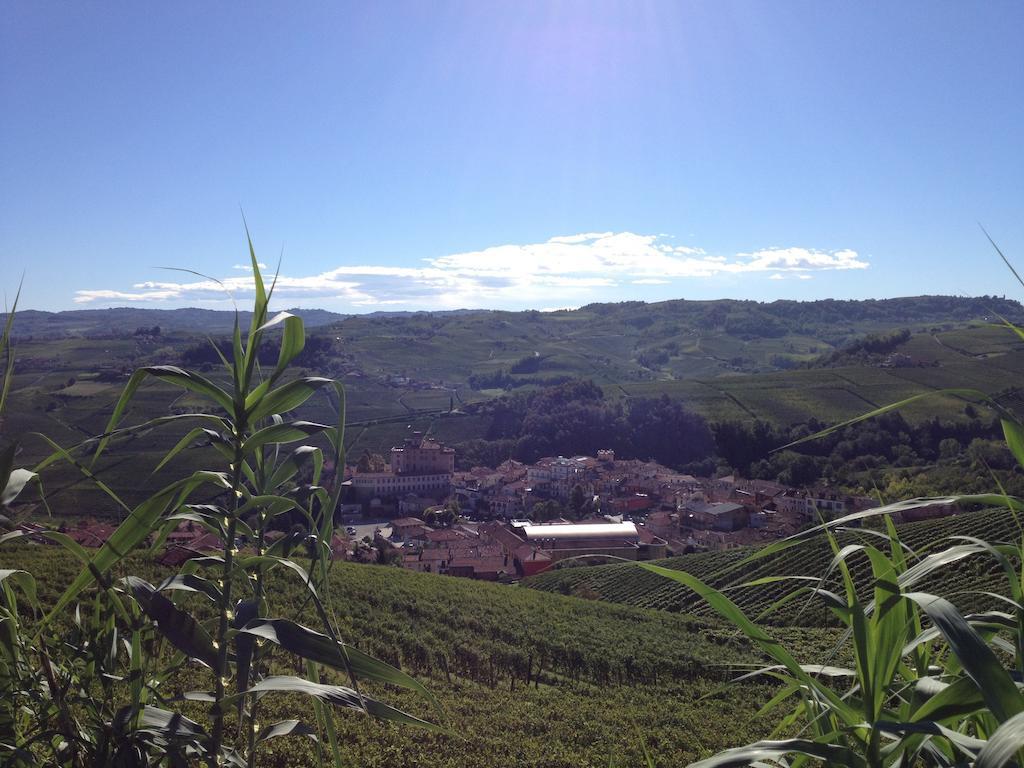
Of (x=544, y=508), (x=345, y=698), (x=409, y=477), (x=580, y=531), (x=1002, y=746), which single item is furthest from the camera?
(x=409, y=477)

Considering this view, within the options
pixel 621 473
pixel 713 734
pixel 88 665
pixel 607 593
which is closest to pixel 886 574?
pixel 88 665

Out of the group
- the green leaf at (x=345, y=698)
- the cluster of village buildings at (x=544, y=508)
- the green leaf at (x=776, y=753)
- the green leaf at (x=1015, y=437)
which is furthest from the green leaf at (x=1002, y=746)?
the cluster of village buildings at (x=544, y=508)

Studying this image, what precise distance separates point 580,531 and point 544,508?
728 centimetres

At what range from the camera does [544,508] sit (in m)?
39.8

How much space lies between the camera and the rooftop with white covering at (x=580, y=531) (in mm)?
31391

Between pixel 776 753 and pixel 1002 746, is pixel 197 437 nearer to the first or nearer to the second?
pixel 776 753

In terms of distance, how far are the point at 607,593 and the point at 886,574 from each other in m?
23.9

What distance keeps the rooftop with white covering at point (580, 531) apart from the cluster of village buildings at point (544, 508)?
0.06 meters

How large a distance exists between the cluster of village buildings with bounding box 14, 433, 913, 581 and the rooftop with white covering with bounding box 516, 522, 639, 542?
0.06 meters

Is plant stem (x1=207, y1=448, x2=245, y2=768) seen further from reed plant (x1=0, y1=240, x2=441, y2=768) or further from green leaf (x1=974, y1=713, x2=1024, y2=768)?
green leaf (x1=974, y1=713, x2=1024, y2=768)

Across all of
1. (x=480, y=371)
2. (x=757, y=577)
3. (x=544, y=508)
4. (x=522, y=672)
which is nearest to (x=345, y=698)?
(x=522, y=672)

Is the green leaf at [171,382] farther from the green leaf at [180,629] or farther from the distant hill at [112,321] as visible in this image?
the distant hill at [112,321]

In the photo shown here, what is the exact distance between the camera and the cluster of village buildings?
28.7 meters

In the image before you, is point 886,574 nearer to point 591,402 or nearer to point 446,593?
point 446,593
